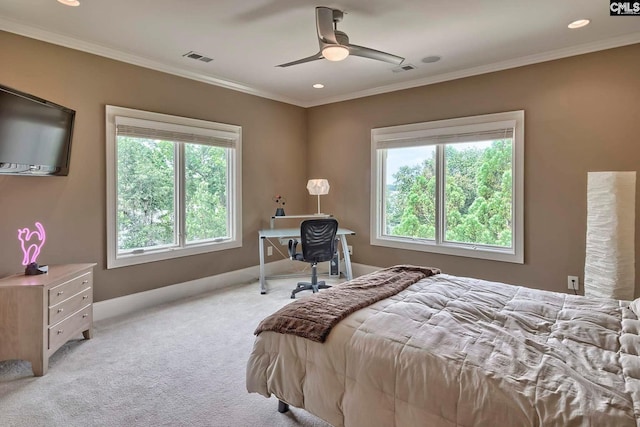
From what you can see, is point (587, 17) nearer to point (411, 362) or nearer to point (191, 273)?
point (411, 362)

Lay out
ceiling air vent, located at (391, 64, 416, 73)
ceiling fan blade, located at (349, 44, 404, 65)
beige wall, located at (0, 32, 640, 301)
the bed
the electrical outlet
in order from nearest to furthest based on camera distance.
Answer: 1. the bed
2. ceiling fan blade, located at (349, 44, 404, 65)
3. beige wall, located at (0, 32, 640, 301)
4. the electrical outlet
5. ceiling air vent, located at (391, 64, 416, 73)

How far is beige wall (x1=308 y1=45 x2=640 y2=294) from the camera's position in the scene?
3299mm

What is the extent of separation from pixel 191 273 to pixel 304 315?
9.40 feet

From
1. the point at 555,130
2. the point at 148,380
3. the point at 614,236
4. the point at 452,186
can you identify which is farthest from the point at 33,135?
the point at 614,236

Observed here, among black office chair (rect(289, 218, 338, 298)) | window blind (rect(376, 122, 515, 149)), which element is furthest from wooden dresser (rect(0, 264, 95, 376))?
window blind (rect(376, 122, 515, 149))

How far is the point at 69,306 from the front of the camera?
9.18 ft

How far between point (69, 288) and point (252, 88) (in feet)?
10.7

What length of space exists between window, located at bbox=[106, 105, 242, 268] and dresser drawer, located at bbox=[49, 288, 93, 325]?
1.94 feet

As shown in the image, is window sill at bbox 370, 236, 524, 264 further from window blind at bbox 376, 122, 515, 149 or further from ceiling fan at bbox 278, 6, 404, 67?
ceiling fan at bbox 278, 6, 404, 67

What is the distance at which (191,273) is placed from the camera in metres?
4.33

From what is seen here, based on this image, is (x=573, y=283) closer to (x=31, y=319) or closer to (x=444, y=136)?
(x=444, y=136)

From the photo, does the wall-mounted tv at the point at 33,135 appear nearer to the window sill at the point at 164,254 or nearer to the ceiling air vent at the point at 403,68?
the window sill at the point at 164,254

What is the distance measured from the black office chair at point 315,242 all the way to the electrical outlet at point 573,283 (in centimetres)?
254

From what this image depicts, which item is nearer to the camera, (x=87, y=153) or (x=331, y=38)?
(x=331, y=38)
